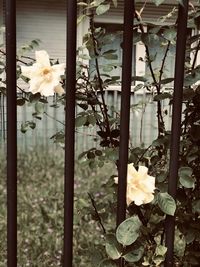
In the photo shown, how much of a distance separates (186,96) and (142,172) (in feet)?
1.10

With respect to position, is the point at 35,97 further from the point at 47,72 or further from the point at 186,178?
Result: the point at 186,178

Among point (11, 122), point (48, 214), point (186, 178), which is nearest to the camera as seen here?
point (11, 122)

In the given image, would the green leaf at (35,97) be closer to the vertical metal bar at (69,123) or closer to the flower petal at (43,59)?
the flower petal at (43,59)

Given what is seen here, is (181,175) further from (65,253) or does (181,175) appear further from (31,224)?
Answer: (31,224)

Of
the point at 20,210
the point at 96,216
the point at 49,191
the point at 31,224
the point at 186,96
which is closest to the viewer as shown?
the point at 186,96

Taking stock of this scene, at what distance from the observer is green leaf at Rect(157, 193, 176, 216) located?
1262 mm

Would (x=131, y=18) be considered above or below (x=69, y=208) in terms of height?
above

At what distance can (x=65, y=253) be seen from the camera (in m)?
1.22

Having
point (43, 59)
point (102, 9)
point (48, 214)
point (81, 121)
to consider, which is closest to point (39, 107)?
point (81, 121)

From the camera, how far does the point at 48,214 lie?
14.3ft

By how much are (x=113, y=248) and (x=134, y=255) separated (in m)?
0.05

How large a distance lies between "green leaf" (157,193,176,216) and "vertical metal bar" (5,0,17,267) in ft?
1.15

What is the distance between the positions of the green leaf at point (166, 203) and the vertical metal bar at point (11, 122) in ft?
1.15

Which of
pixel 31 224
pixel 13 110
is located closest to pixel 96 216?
pixel 13 110
